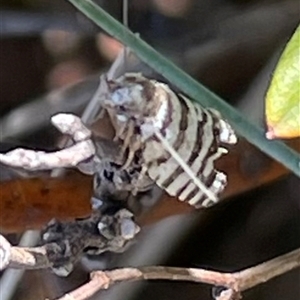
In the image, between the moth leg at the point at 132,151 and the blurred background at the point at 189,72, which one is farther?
the blurred background at the point at 189,72

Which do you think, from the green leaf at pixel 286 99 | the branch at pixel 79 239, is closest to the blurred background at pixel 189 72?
the branch at pixel 79 239

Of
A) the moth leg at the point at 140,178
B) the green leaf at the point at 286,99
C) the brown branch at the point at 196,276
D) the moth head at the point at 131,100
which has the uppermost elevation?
the green leaf at the point at 286,99

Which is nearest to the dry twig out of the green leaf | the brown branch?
the brown branch

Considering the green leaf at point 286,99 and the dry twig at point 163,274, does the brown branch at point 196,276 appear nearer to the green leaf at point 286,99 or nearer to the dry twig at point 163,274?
the dry twig at point 163,274

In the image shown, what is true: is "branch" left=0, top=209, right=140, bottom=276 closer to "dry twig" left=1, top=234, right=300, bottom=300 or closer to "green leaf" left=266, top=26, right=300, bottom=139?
"dry twig" left=1, top=234, right=300, bottom=300

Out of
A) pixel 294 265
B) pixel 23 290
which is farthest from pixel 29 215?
pixel 294 265

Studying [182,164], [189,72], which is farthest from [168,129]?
[189,72]

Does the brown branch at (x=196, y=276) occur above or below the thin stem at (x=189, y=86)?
below

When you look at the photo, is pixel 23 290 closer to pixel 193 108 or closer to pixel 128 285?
pixel 128 285
